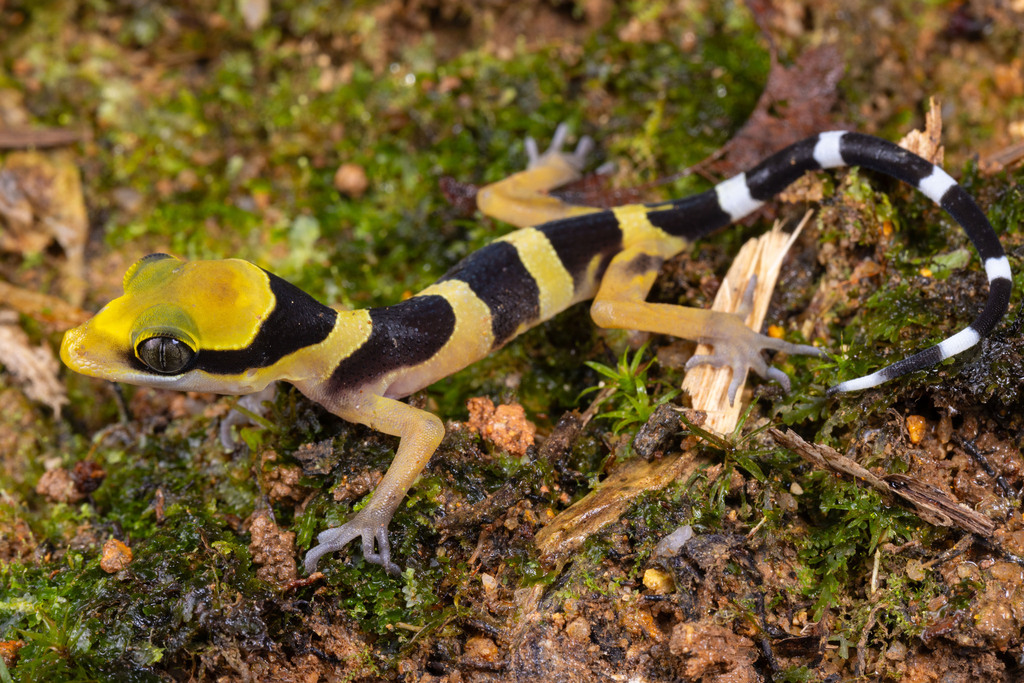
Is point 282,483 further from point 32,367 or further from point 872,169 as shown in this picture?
point 872,169

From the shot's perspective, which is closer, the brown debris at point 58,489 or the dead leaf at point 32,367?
the brown debris at point 58,489

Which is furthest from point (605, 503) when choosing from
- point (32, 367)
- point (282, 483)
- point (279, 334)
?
point (32, 367)

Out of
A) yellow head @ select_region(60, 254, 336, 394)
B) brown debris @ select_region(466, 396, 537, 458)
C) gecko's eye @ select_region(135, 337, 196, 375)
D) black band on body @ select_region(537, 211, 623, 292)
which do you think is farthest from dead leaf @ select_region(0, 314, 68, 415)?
black band on body @ select_region(537, 211, 623, 292)

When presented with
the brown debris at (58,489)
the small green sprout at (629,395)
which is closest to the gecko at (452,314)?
the small green sprout at (629,395)

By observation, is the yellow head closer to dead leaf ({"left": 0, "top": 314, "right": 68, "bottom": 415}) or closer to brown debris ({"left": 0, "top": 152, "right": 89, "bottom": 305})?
dead leaf ({"left": 0, "top": 314, "right": 68, "bottom": 415})

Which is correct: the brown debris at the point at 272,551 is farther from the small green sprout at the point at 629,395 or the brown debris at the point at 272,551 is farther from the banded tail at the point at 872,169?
the banded tail at the point at 872,169

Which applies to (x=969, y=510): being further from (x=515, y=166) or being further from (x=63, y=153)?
(x=63, y=153)

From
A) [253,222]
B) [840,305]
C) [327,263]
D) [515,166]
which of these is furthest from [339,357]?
[840,305]
